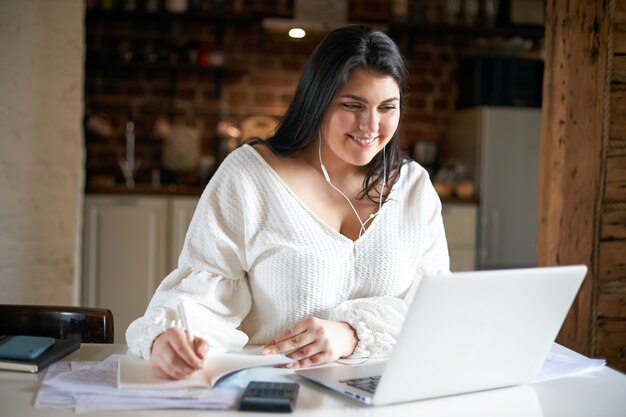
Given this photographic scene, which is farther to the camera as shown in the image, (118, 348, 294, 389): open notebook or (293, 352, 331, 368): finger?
(293, 352, 331, 368): finger

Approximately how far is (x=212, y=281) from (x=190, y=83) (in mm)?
3351

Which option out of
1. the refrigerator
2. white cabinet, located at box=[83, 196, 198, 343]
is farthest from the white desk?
the refrigerator

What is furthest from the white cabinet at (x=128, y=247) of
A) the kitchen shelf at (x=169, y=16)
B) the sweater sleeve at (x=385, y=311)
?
the sweater sleeve at (x=385, y=311)

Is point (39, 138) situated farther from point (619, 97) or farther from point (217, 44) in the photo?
point (619, 97)

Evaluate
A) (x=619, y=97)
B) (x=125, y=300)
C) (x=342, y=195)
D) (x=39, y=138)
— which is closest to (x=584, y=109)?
(x=619, y=97)

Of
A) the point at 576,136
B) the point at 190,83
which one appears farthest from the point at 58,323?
the point at 190,83

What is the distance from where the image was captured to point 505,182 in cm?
418

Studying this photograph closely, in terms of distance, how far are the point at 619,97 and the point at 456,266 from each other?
2224 mm

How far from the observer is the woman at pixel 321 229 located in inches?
54.9

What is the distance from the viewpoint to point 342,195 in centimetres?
161

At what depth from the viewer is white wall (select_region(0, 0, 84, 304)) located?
281cm

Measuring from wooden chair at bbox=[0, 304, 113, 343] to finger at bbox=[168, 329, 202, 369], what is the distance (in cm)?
52

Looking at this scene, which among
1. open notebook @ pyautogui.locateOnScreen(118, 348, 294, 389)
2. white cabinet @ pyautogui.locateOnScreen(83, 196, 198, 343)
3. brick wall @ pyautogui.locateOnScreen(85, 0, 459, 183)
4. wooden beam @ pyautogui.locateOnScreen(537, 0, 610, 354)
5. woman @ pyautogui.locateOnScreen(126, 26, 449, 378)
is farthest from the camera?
brick wall @ pyautogui.locateOnScreen(85, 0, 459, 183)

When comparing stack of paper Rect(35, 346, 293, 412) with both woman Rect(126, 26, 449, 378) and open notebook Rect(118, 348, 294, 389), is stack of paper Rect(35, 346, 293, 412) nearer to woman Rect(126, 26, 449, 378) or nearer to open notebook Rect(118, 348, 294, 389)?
open notebook Rect(118, 348, 294, 389)
